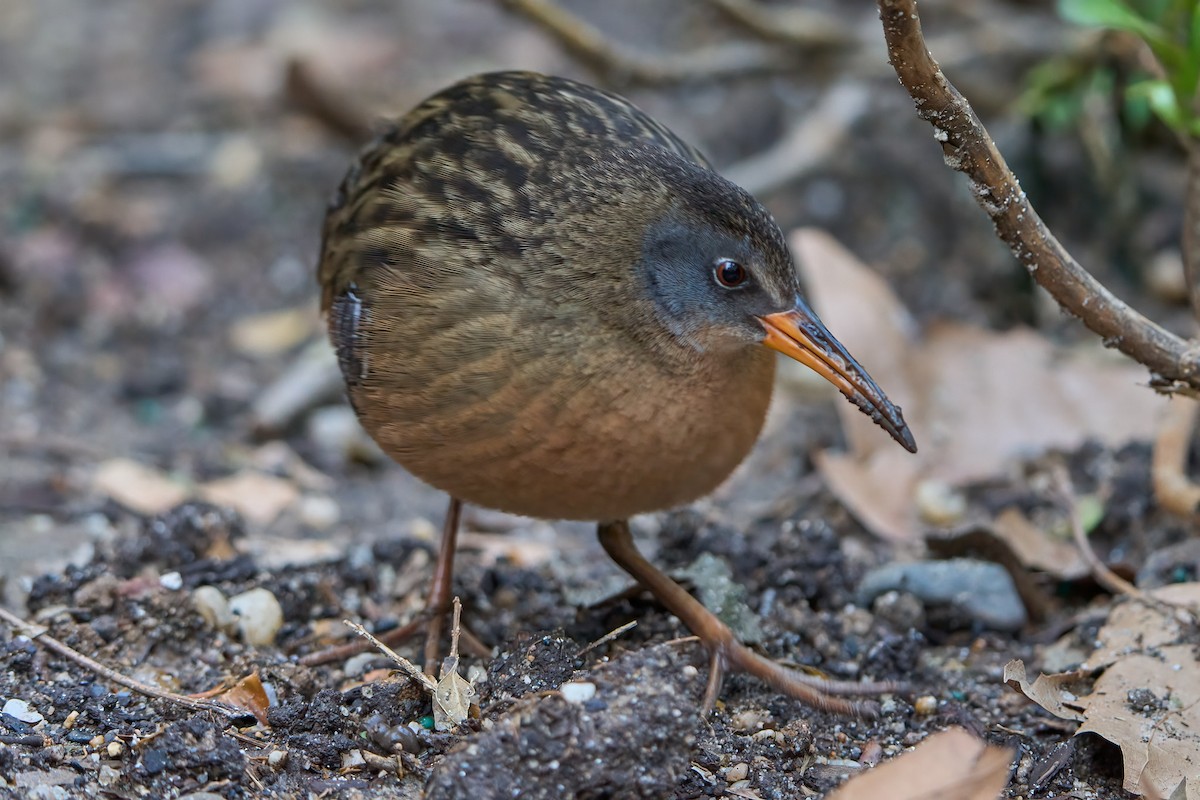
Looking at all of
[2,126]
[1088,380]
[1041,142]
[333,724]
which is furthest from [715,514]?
[2,126]

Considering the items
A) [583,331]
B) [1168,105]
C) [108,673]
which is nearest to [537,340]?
[583,331]

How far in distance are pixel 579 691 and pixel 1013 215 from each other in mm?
1332

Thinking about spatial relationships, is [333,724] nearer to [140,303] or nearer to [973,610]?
[973,610]

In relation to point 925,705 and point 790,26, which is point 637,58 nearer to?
point 790,26

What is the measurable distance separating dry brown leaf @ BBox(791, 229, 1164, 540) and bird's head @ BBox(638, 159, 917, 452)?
138 centimetres

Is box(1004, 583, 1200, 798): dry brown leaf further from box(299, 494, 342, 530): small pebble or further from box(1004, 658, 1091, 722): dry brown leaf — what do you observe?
box(299, 494, 342, 530): small pebble

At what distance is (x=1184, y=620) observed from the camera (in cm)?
359

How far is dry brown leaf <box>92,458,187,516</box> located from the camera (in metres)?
4.82

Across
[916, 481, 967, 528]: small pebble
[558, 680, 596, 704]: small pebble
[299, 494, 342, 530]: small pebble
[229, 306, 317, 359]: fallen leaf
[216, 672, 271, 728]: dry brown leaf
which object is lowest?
[299, 494, 342, 530]: small pebble

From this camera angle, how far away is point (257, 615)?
386 centimetres

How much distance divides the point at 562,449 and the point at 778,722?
2.74 feet

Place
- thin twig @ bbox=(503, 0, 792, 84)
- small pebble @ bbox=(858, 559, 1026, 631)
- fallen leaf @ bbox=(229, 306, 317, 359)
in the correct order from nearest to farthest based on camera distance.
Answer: small pebble @ bbox=(858, 559, 1026, 631)
thin twig @ bbox=(503, 0, 792, 84)
fallen leaf @ bbox=(229, 306, 317, 359)

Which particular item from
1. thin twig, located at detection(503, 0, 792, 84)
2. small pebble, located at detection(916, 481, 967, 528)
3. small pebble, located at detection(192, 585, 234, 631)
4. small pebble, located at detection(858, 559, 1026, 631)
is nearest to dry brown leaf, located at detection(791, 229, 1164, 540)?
small pebble, located at detection(916, 481, 967, 528)

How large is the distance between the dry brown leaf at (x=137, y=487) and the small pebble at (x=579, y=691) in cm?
227
